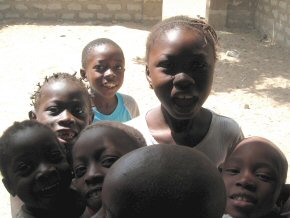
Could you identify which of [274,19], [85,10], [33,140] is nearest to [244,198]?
[33,140]

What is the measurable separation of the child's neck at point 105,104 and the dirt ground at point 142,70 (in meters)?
1.43

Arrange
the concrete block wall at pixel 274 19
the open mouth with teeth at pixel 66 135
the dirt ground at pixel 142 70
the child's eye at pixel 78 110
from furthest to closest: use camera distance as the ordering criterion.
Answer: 1. the concrete block wall at pixel 274 19
2. the dirt ground at pixel 142 70
3. the child's eye at pixel 78 110
4. the open mouth with teeth at pixel 66 135

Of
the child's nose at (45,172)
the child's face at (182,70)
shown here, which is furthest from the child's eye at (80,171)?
the child's face at (182,70)

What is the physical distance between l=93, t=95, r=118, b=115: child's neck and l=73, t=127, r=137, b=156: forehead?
123 centimetres

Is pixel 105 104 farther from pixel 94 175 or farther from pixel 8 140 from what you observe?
pixel 94 175

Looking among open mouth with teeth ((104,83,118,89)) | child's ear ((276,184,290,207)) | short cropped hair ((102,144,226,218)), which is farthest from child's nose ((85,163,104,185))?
open mouth with teeth ((104,83,118,89))

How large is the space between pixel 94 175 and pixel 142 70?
578 cm

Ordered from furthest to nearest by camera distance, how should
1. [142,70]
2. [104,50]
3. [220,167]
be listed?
[142,70], [104,50], [220,167]

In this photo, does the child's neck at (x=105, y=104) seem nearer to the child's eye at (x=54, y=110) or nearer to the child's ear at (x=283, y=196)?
the child's eye at (x=54, y=110)

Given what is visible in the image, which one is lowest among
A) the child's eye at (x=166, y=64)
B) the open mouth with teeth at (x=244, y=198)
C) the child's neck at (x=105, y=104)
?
the child's neck at (x=105, y=104)

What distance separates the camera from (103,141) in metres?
1.43

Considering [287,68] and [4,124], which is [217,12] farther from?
[4,124]

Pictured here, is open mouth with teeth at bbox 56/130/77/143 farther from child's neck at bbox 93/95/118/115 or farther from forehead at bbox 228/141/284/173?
child's neck at bbox 93/95/118/115

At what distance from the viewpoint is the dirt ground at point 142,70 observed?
5445 millimetres
